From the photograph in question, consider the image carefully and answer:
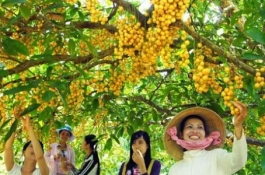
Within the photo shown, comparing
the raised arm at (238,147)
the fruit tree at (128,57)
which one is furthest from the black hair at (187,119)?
the raised arm at (238,147)

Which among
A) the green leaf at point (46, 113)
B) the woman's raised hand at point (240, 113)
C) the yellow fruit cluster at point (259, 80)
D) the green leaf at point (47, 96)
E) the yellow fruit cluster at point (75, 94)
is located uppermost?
the yellow fruit cluster at point (75, 94)

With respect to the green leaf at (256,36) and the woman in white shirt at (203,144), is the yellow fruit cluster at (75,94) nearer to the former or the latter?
the woman in white shirt at (203,144)

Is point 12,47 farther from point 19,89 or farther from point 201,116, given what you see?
point 201,116

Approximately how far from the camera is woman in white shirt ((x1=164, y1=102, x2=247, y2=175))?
2158 mm

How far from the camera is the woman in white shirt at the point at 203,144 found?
2.16 meters

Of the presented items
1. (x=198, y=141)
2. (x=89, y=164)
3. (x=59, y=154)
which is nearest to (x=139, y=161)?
(x=198, y=141)

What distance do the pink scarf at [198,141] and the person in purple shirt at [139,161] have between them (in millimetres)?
361

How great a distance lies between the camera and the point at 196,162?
2375 millimetres

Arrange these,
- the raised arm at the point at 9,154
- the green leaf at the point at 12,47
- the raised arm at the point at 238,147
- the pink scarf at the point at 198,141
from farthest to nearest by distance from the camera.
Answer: the raised arm at the point at 9,154 → the pink scarf at the point at 198,141 → the raised arm at the point at 238,147 → the green leaf at the point at 12,47

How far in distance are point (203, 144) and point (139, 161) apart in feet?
1.94

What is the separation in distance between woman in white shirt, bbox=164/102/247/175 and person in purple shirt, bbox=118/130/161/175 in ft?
1.16

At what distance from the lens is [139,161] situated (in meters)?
2.89

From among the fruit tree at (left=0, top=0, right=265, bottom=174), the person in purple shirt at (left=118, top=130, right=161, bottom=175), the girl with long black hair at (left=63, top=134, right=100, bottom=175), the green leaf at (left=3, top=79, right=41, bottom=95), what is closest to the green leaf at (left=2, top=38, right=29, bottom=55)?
the fruit tree at (left=0, top=0, right=265, bottom=174)

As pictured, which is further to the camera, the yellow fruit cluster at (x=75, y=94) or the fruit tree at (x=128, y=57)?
the yellow fruit cluster at (x=75, y=94)
